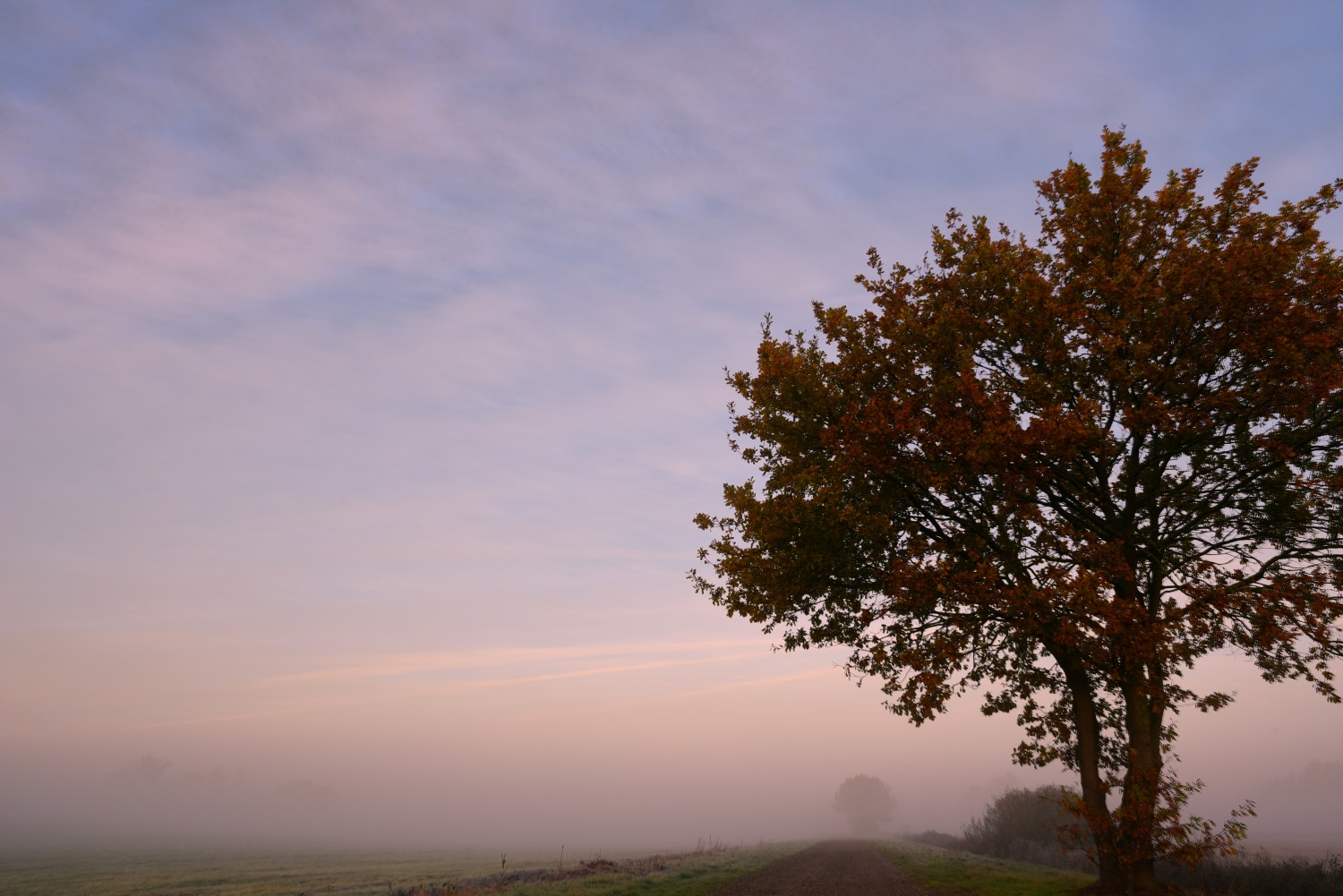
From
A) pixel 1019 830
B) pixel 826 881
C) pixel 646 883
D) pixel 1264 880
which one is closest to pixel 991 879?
pixel 826 881

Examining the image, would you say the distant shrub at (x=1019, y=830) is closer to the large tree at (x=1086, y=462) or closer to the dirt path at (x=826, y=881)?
the dirt path at (x=826, y=881)

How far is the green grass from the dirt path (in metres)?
1.24

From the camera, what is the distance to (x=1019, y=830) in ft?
170

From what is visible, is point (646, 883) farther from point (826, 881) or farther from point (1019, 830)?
point (1019, 830)

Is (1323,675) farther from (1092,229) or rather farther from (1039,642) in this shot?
(1092,229)

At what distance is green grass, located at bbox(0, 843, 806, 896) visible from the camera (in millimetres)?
25878

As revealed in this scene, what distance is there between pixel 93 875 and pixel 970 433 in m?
69.4

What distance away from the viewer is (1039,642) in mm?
20578

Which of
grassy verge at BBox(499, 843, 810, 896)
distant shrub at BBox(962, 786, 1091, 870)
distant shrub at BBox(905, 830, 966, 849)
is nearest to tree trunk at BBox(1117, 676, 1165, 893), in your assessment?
grassy verge at BBox(499, 843, 810, 896)

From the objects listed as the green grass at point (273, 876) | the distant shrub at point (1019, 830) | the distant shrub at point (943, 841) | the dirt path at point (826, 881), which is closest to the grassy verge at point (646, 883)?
the green grass at point (273, 876)

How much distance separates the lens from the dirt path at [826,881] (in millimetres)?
20859

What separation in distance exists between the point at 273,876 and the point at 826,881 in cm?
4670

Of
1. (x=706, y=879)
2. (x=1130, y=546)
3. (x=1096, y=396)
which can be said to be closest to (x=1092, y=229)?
(x=1096, y=396)

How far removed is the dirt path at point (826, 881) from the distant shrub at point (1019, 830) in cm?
1535
